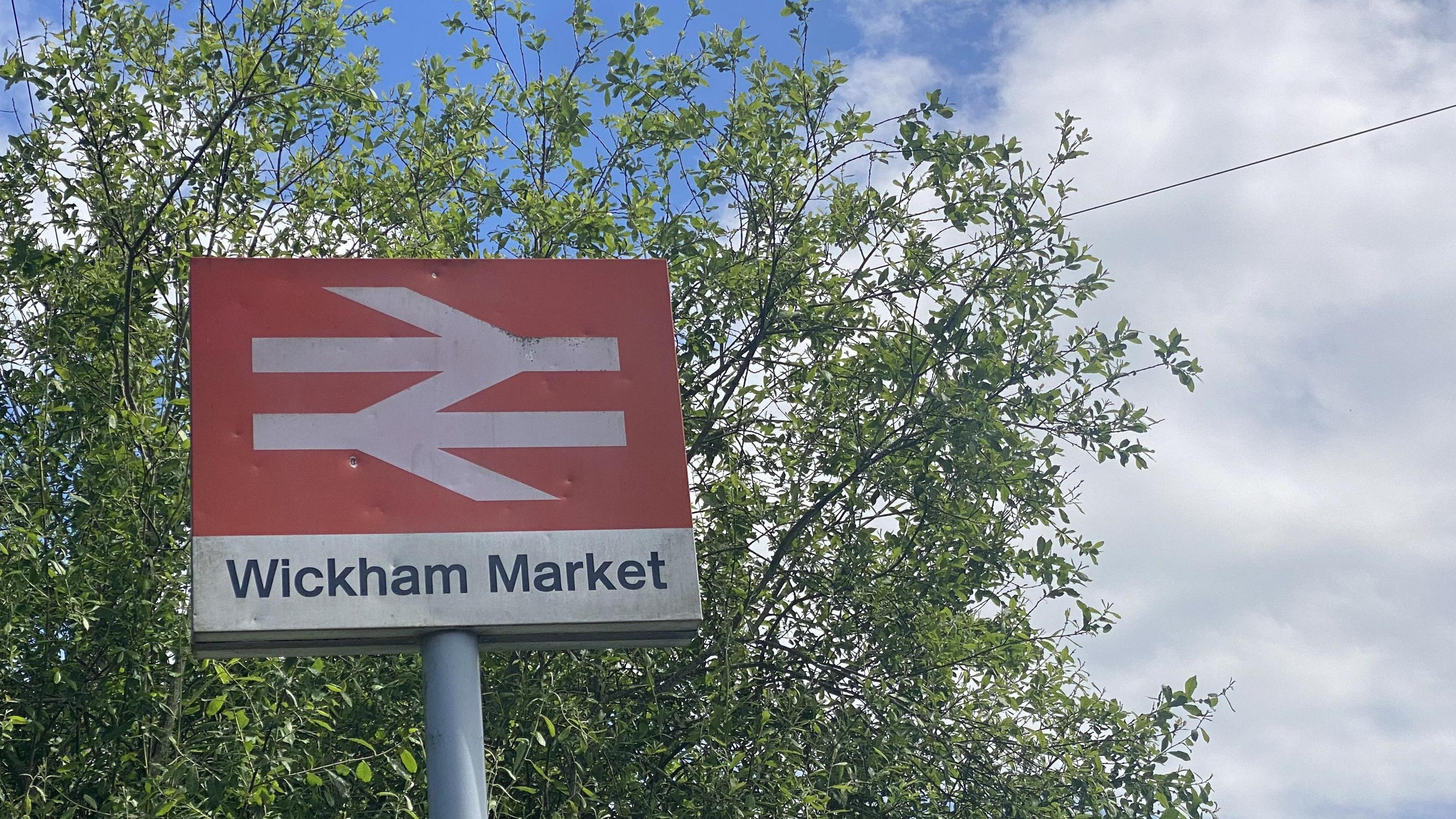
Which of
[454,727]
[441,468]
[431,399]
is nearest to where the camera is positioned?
[454,727]

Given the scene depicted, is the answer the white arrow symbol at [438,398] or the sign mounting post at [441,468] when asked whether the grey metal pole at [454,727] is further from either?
the white arrow symbol at [438,398]

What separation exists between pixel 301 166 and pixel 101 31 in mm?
1370

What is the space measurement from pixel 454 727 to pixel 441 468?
2.14 ft

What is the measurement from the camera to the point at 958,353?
8.54 metres

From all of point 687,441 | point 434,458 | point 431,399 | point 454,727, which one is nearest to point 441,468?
point 434,458

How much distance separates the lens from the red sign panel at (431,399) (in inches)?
143

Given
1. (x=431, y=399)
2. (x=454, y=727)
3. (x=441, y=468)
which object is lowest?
(x=454, y=727)

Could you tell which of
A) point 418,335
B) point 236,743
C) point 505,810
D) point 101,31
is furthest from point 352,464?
point 101,31

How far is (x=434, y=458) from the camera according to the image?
146 inches

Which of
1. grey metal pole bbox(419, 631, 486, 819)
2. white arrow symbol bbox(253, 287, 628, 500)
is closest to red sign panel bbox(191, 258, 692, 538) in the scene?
white arrow symbol bbox(253, 287, 628, 500)

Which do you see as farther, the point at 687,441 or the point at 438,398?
the point at 687,441

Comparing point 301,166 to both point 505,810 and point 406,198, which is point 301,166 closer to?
point 406,198

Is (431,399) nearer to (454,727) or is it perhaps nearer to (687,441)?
(454,727)

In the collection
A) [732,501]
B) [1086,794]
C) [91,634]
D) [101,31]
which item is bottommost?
[1086,794]
